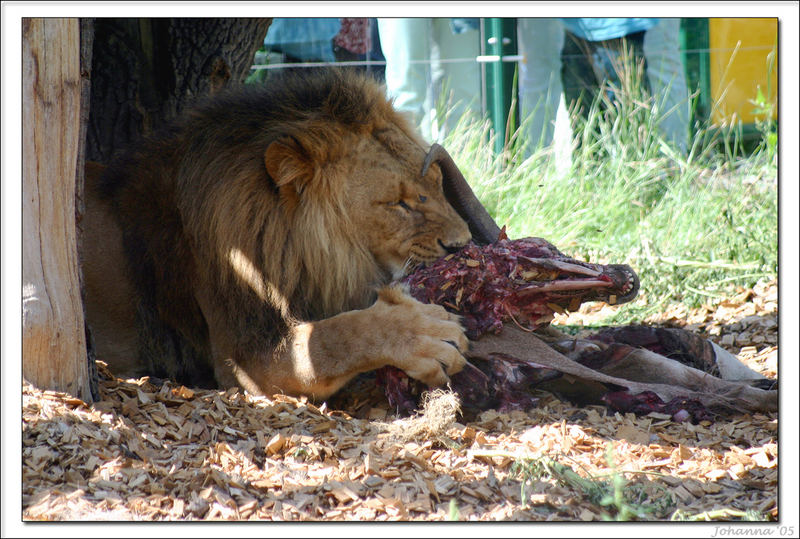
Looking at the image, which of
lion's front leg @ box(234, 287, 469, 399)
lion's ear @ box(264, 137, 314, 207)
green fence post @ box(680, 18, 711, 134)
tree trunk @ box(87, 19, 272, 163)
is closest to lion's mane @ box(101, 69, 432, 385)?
lion's ear @ box(264, 137, 314, 207)

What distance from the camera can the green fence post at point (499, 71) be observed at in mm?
6605

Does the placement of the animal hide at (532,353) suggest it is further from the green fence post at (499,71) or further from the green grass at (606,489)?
the green fence post at (499,71)

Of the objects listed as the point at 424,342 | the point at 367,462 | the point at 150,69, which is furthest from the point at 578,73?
the point at 367,462

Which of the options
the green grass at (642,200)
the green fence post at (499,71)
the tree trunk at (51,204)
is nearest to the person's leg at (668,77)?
the green grass at (642,200)

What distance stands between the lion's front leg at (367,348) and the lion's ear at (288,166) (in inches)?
18.9

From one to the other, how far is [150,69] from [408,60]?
2566 millimetres

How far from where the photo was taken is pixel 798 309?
273 cm

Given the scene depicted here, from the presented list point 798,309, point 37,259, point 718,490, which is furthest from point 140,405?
point 798,309

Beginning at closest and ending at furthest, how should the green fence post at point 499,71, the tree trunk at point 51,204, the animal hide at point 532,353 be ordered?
1. the tree trunk at point 51,204
2. the animal hide at point 532,353
3. the green fence post at point 499,71

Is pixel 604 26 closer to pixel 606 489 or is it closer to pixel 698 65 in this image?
pixel 698 65

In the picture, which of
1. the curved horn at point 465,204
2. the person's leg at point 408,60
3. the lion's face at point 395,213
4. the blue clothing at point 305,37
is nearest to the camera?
the lion's face at point 395,213

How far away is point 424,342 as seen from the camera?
8.94 ft

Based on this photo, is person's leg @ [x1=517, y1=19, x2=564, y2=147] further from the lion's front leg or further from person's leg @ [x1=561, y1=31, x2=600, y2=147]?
the lion's front leg

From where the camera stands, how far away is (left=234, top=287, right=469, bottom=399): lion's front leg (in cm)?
273
